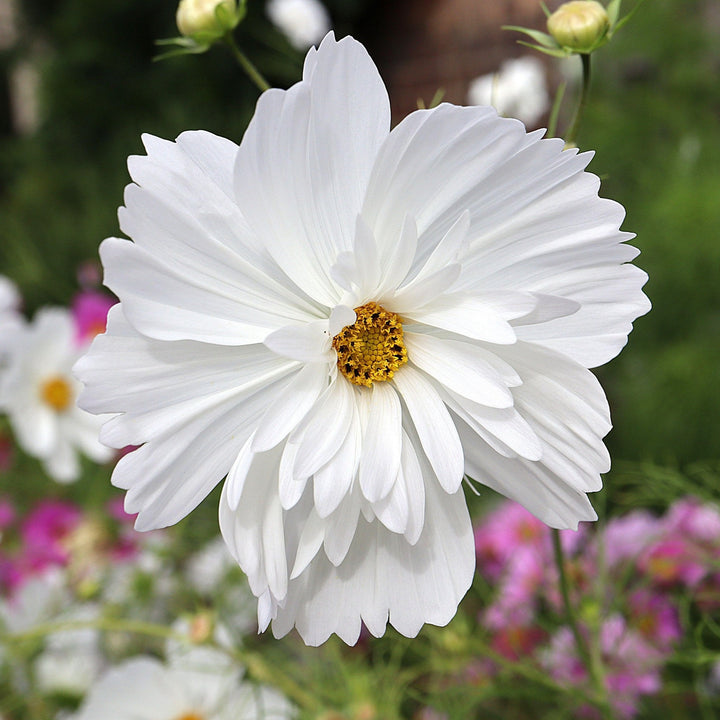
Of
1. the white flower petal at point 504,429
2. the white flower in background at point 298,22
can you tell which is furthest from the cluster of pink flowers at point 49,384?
the white flower in background at point 298,22

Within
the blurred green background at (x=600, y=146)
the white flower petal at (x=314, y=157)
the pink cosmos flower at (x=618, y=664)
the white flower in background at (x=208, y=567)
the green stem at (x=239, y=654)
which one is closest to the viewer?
the white flower petal at (x=314, y=157)

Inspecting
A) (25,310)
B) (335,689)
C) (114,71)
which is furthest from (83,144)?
(335,689)

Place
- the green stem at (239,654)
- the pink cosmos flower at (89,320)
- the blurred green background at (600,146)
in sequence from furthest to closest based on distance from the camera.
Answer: the blurred green background at (600,146) → the pink cosmos flower at (89,320) → the green stem at (239,654)

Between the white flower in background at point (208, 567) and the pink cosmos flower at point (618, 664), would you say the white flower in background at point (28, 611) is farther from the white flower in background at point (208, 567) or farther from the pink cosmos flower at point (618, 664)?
the pink cosmos flower at point (618, 664)

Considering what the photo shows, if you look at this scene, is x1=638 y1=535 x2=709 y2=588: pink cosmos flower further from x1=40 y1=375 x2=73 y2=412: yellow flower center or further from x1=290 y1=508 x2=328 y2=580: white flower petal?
x1=40 y1=375 x2=73 y2=412: yellow flower center

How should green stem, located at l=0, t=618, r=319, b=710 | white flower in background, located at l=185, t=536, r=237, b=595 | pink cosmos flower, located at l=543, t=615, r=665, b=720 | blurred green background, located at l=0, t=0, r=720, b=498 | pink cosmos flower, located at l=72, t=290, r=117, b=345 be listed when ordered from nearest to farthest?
green stem, located at l=0, t=618, r=319, b=710
pink cosmos flower, located at l=543, t=615, r=665, b=720
white flower in background, located at l=185, t=536, r=237, b=595
pink cosmos flower, located at l=72, t=290, r=117, b=345
blurred green background, located at l=0, t=0, r=720, b=498

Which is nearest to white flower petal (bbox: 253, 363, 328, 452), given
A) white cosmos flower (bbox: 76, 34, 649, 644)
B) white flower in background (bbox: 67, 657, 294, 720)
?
white cosmos flower (bbox: 76, 34, 649, 644)
